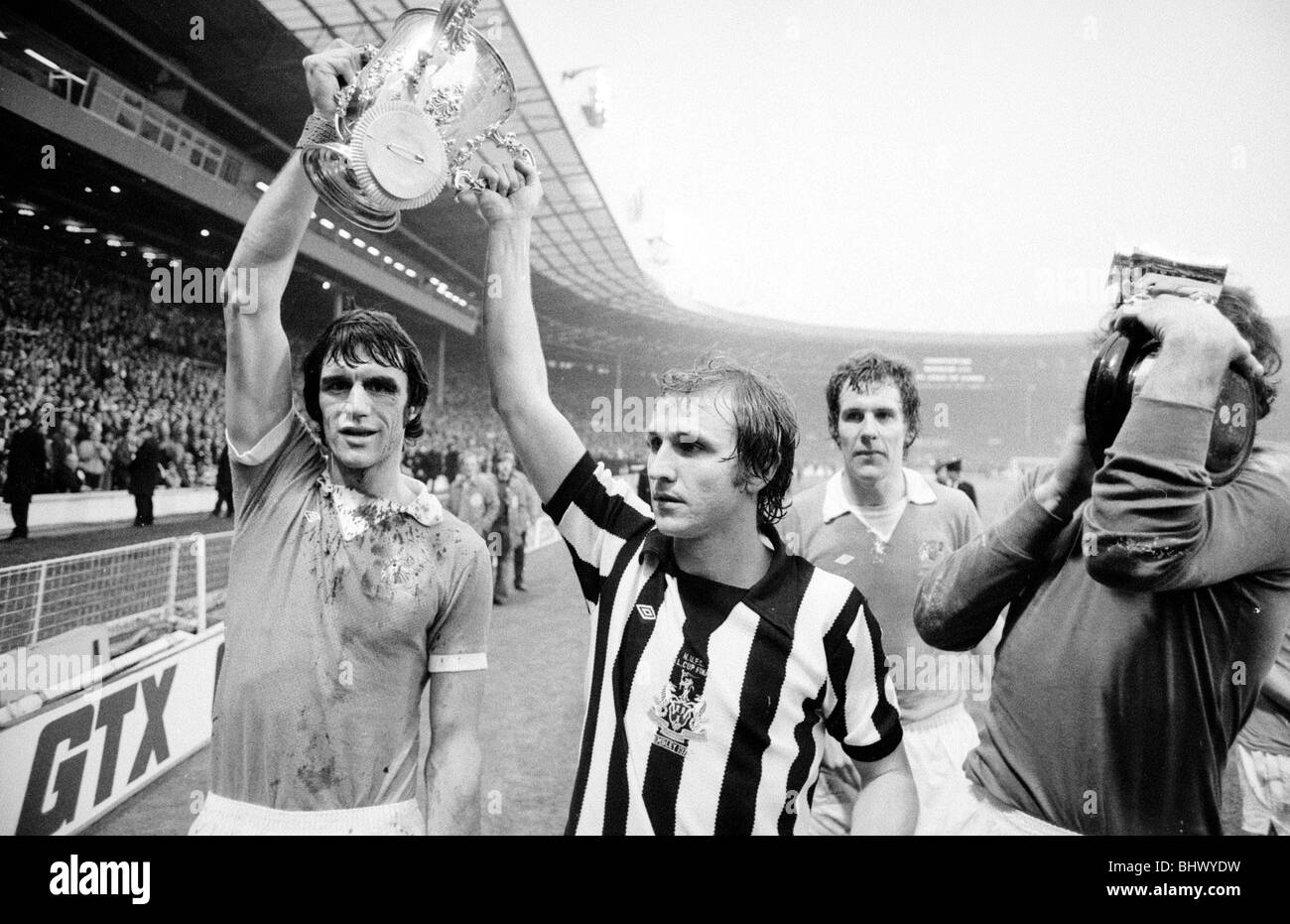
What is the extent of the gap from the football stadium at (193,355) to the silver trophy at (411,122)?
1.79 ft

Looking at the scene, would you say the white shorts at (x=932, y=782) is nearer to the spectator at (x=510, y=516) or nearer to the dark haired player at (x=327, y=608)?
the dark haired player at (x=327, y=608)

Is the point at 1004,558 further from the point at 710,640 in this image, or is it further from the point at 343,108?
the point at 343,108

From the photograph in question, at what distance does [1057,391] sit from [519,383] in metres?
1.76

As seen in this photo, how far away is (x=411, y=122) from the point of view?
1154 mm

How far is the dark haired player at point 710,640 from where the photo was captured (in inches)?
42.9

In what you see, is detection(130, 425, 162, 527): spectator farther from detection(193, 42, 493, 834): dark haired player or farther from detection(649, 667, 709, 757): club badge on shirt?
detection(649, 667, 709, 757): club badge on shirt

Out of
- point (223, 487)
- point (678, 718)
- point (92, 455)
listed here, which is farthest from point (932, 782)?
point (92, 455)

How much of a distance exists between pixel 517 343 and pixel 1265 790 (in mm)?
2264

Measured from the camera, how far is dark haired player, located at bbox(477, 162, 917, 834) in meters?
1.09

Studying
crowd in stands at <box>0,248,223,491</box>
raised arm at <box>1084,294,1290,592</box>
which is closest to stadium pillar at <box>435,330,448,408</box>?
crowd in stands at <box>0,248,223,491</box>

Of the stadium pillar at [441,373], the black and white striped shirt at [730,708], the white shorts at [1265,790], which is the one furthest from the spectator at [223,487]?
the white shorts at [1265,790]

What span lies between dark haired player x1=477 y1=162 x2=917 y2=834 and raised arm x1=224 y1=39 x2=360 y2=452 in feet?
1.47

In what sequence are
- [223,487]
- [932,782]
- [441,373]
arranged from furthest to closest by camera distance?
1. [223,487]
2. [441,373]
3. [932,782]
